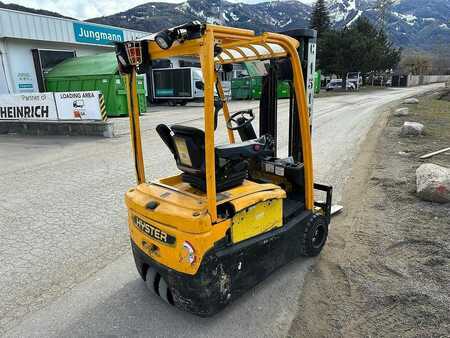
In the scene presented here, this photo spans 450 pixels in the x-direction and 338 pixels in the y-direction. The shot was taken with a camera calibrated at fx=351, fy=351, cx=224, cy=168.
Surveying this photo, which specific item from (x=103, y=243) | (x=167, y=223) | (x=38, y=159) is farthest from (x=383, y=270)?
(x=38, y=159)

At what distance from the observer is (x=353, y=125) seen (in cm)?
1361

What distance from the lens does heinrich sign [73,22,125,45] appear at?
2227 cm

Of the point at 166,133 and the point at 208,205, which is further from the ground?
the point at 166,133

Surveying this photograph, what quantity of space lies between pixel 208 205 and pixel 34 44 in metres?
22.1

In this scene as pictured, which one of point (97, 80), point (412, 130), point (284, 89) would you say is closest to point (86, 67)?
point (97, 80)

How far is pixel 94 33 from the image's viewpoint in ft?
76.7

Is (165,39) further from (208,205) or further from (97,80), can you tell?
(97,80)

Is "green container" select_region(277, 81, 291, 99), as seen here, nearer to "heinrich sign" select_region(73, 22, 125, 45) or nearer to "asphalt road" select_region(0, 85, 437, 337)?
"asphalt road" select_region(0, 85, 437, 337)

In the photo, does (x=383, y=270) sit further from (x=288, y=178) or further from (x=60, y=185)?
(x=60, y=185)

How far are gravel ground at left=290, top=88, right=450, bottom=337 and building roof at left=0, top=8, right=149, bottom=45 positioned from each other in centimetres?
1746

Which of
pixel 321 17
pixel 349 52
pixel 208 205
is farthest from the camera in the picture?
pixel 321 17

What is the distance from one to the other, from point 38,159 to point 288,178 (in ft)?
25.3

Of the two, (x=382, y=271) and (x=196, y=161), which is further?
(x=382, y=271)

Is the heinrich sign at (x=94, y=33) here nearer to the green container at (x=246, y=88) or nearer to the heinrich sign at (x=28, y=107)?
the heinrich sign at (x=28, y=107)
